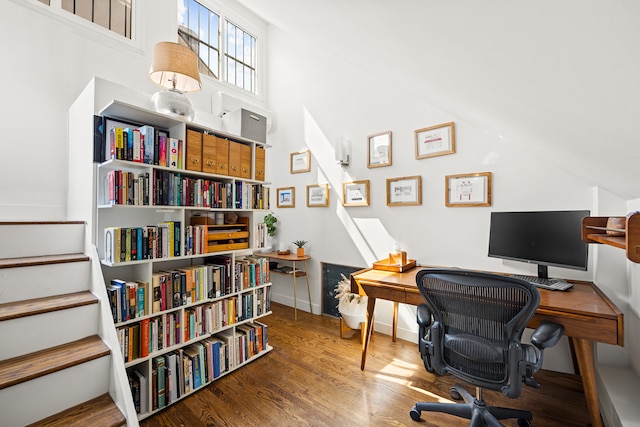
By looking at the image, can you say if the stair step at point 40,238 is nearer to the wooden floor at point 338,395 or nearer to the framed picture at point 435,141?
the wooden floor at point 338,395

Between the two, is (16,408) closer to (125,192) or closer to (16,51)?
(125,192)

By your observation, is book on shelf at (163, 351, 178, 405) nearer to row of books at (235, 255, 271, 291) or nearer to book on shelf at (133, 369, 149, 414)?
book on shelf at (133, 369, 149, 414)

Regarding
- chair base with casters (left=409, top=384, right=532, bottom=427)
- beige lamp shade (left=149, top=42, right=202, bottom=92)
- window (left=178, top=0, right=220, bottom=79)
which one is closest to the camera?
chair base with casters (left=409, top=384, right=532, bottom=427)

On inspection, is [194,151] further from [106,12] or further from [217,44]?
[217,44]

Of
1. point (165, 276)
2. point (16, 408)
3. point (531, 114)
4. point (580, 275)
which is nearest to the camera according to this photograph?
point (531, 114)

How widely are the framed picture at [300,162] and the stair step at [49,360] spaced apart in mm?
2658

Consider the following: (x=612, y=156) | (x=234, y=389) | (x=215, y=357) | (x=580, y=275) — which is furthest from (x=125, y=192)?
(x=580, y=275)

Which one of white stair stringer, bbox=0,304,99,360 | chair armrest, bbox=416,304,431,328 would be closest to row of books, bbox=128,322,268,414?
white stair stringer, bbox=0,304,99,360

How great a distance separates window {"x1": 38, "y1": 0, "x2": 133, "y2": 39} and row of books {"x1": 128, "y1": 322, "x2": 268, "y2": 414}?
297 centimetres

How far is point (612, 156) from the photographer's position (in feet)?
3.13

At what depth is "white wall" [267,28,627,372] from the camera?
2129 mm

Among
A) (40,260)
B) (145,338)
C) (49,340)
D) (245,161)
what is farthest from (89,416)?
(245,161)

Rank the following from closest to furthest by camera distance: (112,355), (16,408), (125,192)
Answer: (16,408) < (112,355) < (125,192)

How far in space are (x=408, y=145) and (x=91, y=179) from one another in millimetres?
2575
